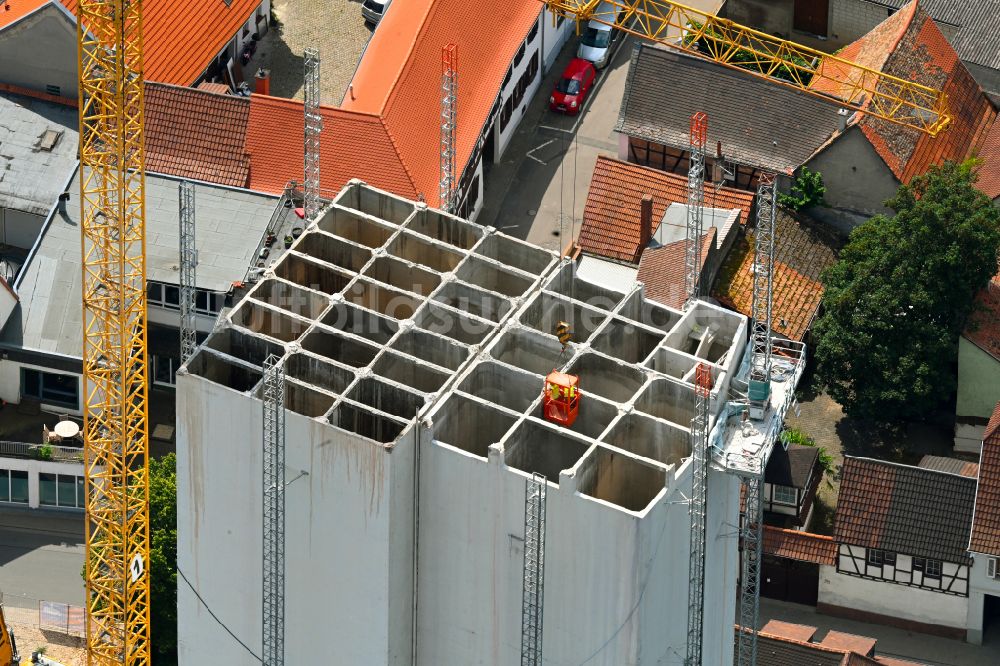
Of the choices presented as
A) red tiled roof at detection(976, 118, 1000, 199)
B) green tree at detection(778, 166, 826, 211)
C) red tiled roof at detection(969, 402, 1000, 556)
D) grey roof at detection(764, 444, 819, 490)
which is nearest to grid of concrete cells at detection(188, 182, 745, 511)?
grey roof at detection(764, 444, 819, 490)

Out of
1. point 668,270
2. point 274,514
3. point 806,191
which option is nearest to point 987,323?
point 806,191

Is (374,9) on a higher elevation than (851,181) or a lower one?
higher

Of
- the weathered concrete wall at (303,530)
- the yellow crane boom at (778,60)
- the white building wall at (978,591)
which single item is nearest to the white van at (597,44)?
the yellow crane boom at (778,60)

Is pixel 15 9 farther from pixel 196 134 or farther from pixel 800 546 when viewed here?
pixel 800 546

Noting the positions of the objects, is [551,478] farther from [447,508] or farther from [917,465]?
[917,465]

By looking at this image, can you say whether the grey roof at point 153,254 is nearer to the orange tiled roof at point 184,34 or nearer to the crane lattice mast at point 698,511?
the orange tiled roof at point 184,34
